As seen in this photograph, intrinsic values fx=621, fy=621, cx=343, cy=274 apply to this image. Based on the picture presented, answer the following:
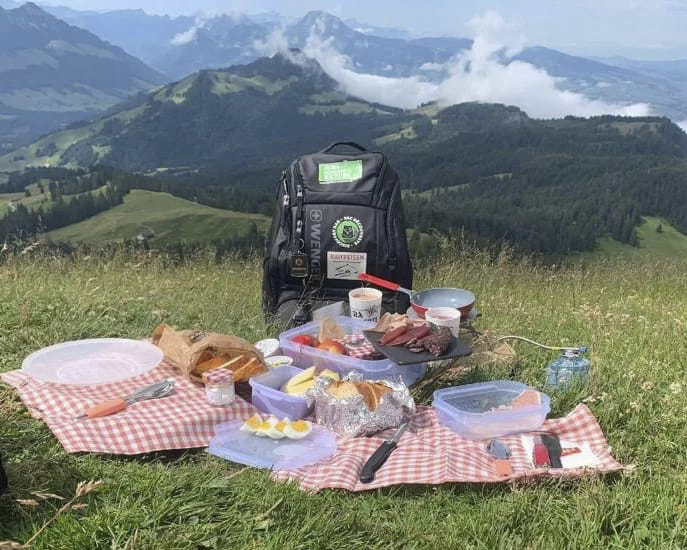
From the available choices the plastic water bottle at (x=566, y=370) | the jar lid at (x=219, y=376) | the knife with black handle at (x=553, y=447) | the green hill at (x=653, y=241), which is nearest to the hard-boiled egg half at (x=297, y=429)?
the jar lid at (x=219, y=376)

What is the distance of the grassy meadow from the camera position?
2654 mm

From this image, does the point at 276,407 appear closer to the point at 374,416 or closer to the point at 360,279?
the point at 374,416

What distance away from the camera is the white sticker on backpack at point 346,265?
566 centimetres

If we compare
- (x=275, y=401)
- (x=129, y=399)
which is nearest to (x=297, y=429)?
(x=275, y=401)

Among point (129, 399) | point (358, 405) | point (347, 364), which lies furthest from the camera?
point (347, 364)

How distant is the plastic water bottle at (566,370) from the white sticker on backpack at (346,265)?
193 centimetres

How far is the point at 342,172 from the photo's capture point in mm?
5883

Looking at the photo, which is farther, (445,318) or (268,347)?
(268,347)

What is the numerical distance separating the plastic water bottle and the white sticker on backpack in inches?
75.8

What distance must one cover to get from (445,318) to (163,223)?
92.6 metres

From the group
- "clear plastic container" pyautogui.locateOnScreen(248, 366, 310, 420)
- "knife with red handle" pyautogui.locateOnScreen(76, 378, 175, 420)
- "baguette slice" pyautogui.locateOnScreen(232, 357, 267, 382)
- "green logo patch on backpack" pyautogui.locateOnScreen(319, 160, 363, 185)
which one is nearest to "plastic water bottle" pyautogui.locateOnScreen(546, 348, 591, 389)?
"clear plastic container" pyautogui.locateOnScreen(248, 366, 310, 420)

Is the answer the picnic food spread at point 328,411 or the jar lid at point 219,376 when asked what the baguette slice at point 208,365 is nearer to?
the picnic food spread at point 328,411

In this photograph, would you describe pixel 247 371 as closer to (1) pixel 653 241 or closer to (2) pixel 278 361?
(2) pixel 278 361

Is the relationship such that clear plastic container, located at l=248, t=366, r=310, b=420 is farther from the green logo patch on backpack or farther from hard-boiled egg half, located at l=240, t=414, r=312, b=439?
the green logo patch on backpack
